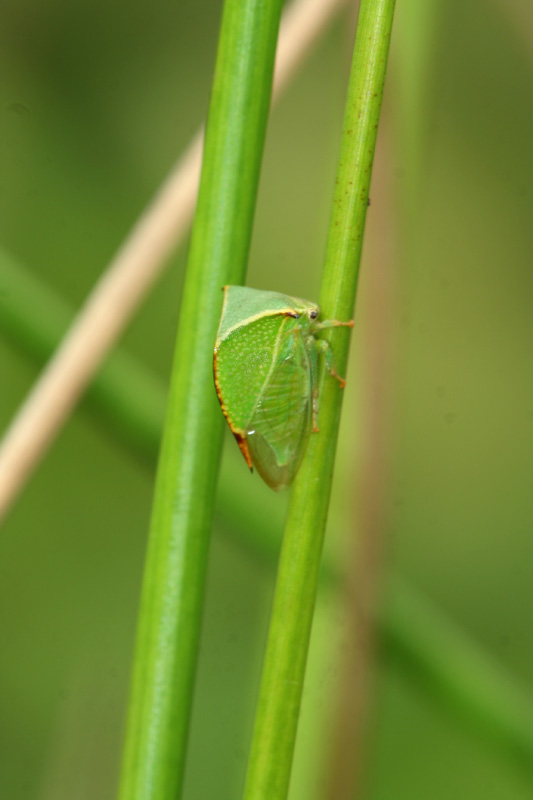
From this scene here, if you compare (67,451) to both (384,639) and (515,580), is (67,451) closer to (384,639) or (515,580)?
(384,639)

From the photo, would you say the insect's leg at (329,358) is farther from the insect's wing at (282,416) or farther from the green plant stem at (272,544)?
the green plant stem at (272,544)

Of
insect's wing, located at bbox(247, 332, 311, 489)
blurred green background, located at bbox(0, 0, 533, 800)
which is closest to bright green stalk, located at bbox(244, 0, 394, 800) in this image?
insect's wing, located at bbox(247, 332, 311, 489)

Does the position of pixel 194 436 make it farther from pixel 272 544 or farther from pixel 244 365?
pixel 272 544

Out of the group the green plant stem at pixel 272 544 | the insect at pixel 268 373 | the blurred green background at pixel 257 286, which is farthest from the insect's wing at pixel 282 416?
the blurred green background at pixel 257 286

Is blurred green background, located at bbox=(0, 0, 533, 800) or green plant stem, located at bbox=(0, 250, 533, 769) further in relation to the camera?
blurred green background, located at bbox=(0, 0, 533, 800)

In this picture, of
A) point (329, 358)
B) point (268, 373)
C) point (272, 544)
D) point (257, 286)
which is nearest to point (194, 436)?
point (329, 358)

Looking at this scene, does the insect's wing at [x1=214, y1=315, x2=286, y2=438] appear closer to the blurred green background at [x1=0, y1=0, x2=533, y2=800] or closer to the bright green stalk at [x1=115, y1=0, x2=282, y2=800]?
the bright green stalk at [x1=115, y1=0, x2=282, y2=800]

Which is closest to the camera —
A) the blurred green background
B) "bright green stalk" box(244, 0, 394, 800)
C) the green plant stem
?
"bright green stalk" box(244, 0, 394, 800)
